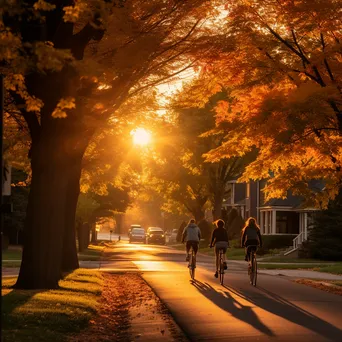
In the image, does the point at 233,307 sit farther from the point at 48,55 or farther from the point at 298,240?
the point at 298,240

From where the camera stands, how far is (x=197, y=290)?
21.1 meters

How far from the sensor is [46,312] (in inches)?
541

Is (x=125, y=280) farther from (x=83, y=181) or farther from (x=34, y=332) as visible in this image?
(x=34, y=332)

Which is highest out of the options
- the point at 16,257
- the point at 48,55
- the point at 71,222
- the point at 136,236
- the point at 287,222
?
the point at 287,222

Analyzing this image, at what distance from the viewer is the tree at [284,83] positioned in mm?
20812

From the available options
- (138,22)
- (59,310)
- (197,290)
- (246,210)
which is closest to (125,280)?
(197,290)

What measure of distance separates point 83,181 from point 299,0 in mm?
15310

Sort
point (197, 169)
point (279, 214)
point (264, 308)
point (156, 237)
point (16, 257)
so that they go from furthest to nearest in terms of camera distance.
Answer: point (156, 237) < point (197, 169) < point (279, 214) < point (16, 257) < point (264, 308)

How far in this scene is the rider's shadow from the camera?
13.8 m

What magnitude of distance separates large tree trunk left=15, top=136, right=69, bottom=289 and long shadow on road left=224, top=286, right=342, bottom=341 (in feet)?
15.0

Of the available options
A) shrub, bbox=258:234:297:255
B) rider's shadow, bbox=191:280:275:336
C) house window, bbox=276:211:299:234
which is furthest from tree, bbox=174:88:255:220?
rider's shadow, bbox=191:280:275:336

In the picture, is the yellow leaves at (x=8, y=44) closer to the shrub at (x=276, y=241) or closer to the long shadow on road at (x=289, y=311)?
→ the long shadow on road at (x=289, y=311)

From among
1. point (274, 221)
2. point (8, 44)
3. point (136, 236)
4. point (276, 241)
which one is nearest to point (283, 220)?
point (274, 221)

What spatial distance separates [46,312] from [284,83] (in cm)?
1166
